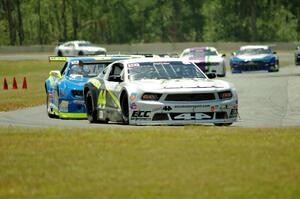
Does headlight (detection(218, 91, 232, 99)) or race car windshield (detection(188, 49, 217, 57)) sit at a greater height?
headlight (detection(218, 91, 232, 99))

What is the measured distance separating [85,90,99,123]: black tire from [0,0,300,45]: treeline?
104 meters

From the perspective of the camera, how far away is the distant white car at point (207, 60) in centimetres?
4353

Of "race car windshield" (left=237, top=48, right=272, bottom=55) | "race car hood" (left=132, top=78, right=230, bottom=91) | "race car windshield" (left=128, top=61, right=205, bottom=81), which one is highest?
"race car windshield" (left=128, top=61, right=205, bottom=81)

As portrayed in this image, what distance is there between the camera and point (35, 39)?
136000 mm

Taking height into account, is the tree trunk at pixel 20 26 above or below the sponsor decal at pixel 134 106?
below

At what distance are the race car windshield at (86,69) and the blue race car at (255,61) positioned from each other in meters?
25.2

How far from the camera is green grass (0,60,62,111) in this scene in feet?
105

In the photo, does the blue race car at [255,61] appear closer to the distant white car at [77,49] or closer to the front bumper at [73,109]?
the front bumper at [73,109]

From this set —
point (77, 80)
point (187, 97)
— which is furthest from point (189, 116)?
point (77, 80)

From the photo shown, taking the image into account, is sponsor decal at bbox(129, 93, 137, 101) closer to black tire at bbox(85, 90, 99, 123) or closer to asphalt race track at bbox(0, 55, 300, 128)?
asphalt race track at bbox(0, 55, 300, 128)

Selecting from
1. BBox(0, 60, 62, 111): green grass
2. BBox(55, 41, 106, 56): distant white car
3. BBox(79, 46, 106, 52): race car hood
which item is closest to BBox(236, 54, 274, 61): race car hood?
BBox(0, 60, 62, 111): green grass

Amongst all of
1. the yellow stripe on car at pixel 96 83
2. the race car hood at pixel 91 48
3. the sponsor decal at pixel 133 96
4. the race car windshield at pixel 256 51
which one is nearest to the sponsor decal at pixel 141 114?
the sponsor decal at pixel 133 96

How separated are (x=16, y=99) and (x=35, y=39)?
103m

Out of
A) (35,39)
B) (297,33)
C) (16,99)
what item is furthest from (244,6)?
(16,99)
